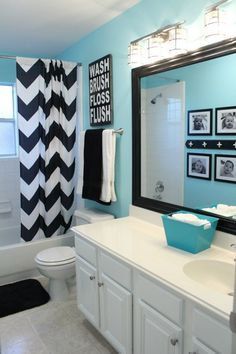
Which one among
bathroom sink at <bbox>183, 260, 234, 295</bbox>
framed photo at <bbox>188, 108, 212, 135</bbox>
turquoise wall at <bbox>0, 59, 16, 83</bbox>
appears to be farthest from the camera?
turquoise wall at <bbox>0, 59, 16, 83</bbox>

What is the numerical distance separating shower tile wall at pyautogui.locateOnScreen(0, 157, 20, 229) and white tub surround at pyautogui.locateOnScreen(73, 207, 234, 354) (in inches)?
79.0

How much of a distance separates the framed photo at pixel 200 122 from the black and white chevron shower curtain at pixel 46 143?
1453 mm

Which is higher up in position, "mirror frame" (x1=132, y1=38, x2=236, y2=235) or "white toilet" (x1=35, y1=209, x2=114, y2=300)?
"mirror frame" (x1=132, y1=38, x2=236, y2=235)

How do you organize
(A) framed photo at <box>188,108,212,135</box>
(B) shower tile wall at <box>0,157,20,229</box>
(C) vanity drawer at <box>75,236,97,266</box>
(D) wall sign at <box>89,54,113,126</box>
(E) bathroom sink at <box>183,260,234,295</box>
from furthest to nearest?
(B) shower tile wall at <box>0,157,20,229</box> < (D) wall sign at <box>89,54,113,126</box> < (C) vanity drawer at <box>75,236,97,266</box> < (A) framed photo at <box>188,108,212,135</box> < (E) bathroom sink at <box>183,260,234,295</box>

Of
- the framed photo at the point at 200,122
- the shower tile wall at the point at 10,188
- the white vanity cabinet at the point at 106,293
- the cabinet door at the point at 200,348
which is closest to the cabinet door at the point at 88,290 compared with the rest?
the white vanity cabinet at the point at 106,293

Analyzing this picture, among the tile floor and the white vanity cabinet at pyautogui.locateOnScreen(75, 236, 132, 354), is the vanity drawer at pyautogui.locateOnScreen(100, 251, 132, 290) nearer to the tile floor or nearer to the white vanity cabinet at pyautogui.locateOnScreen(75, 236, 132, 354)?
the white vanity cabinet at pyautogui.locateOnScreen(75, 236, 132, 354)

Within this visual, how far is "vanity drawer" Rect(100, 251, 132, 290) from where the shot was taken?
5.33 feet

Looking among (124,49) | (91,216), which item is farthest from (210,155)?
(91,216)

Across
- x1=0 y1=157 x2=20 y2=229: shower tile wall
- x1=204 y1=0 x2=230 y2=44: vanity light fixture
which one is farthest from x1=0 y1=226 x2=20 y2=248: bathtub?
x1=204 y1=0 x2=230 y2=44: vanity light fixture

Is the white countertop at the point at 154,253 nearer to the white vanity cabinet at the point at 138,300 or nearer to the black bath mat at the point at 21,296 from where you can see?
the white vanity cabinet at the point at 138,300

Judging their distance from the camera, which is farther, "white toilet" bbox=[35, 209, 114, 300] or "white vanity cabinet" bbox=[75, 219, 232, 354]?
"white toilet" bbox=[35, 209, 114, 300]

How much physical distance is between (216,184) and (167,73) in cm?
84

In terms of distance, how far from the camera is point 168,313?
4.46ft

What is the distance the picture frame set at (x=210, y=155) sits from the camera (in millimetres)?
1656
